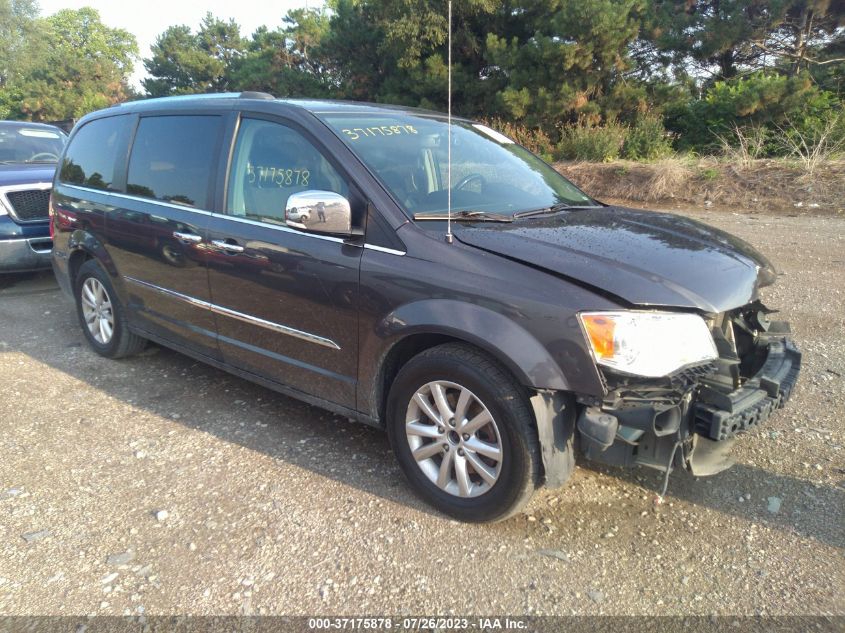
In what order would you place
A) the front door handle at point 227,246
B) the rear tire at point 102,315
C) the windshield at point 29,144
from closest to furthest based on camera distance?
the front door handle at point 227,246 → the rear tire at point 102,315 → the windshield at point 29,144

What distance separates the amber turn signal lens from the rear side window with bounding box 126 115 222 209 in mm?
2456

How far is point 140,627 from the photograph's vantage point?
235 cm

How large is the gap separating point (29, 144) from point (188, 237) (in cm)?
634

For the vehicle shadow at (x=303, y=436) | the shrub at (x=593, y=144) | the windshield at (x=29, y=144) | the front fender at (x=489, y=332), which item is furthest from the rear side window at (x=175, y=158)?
the shrub at (x=593, y=144)

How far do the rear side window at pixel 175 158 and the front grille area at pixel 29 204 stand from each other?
327cm

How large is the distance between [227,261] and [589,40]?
15512 millimetres

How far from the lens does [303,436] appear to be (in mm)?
3768

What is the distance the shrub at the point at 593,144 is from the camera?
14617 millimetres

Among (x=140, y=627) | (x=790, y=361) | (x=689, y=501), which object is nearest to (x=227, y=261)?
(x=140, y=627)

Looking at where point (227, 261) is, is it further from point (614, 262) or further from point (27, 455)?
point (614, 262)

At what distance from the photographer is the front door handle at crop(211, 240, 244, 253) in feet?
11.7

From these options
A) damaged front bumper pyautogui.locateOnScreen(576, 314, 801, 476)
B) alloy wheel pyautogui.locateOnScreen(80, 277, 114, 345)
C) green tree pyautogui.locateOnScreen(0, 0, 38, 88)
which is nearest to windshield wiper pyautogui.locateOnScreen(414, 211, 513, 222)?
damaged front bumper pyautogui.locateOnScreen(576, 314, 801, 476)

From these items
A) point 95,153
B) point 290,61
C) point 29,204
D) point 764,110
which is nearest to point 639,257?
point 95,153

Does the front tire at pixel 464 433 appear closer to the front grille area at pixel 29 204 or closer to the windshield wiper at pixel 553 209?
the windshield wiper at pixel 553 209
